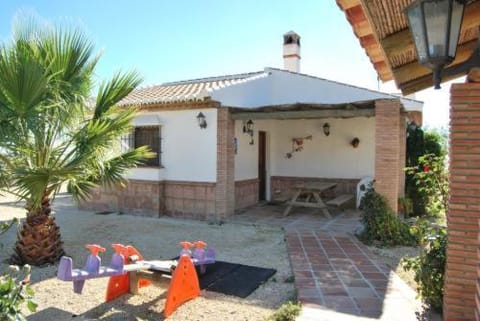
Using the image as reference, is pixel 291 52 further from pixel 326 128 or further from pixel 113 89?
pixel 113 89

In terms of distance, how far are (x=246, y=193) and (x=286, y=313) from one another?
312 inches

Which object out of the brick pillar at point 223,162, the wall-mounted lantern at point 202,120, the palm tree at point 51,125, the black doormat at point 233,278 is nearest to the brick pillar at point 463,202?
the black doormat at point 233,278

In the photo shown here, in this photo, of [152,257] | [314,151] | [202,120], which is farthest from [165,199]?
[314,151]

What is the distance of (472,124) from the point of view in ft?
11.0

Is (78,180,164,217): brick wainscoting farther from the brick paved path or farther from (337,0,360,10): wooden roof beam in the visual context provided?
(337,0,360,10): wooden roof beam

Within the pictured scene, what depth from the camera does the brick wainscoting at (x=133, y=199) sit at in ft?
37.0

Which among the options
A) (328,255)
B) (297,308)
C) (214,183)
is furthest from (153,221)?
(297,308)

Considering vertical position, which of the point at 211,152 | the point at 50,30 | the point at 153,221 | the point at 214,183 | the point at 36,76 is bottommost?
the point at 153,221

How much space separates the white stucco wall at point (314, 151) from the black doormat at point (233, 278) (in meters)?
5.41

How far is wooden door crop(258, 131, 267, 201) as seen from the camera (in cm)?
1345

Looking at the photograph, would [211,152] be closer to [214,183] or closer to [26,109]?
[214,183]

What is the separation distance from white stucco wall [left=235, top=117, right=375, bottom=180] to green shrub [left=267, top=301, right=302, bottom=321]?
729cm

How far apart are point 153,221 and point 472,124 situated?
8911 millimetres

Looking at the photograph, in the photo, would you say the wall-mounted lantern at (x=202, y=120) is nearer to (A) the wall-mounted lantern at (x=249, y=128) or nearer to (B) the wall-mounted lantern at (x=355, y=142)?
(A) the wall-mounted lantern at (x=249, y=128)
